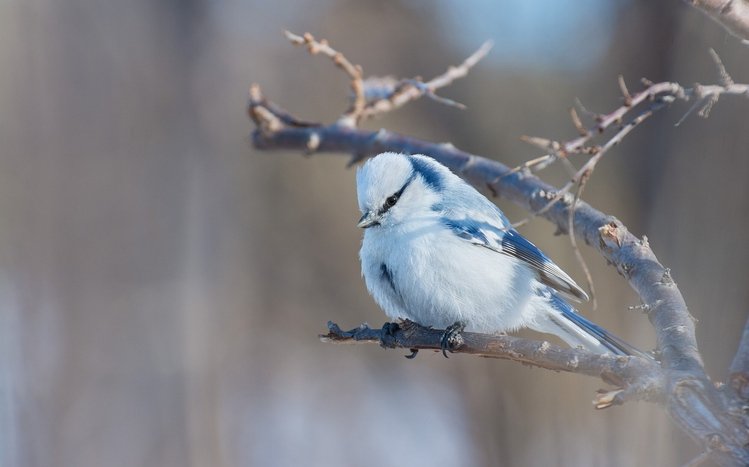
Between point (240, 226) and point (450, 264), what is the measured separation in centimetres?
265

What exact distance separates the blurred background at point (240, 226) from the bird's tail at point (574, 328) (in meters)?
0.94

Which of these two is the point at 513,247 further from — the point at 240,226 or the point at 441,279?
the point at 240,226

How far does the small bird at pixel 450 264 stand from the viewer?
1851 mm

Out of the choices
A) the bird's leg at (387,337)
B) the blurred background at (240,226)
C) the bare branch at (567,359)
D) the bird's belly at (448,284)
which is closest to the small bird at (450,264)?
the bird's belly at (448,284)

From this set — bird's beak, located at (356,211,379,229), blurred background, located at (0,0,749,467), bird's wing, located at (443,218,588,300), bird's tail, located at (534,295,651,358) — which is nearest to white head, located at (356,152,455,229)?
bird's beak, located at (356,211,379,229)

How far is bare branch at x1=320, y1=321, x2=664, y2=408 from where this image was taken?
39.6 inches

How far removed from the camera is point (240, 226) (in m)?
4.32

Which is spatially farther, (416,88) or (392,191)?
(416,88)

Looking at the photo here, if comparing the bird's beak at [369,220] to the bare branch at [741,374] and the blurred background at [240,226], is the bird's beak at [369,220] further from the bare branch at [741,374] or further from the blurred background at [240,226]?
the blurred background at [240,226]

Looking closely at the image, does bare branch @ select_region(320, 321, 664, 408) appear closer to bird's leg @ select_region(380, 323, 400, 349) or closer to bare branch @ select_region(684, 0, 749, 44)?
bird's leg @ select_region(380, 323, 400, 349)

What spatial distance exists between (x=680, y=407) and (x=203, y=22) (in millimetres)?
4355

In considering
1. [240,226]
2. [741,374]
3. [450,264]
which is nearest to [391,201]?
[450,264]

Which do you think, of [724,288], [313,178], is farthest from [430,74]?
[724,288]

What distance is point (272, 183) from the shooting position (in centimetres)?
428
